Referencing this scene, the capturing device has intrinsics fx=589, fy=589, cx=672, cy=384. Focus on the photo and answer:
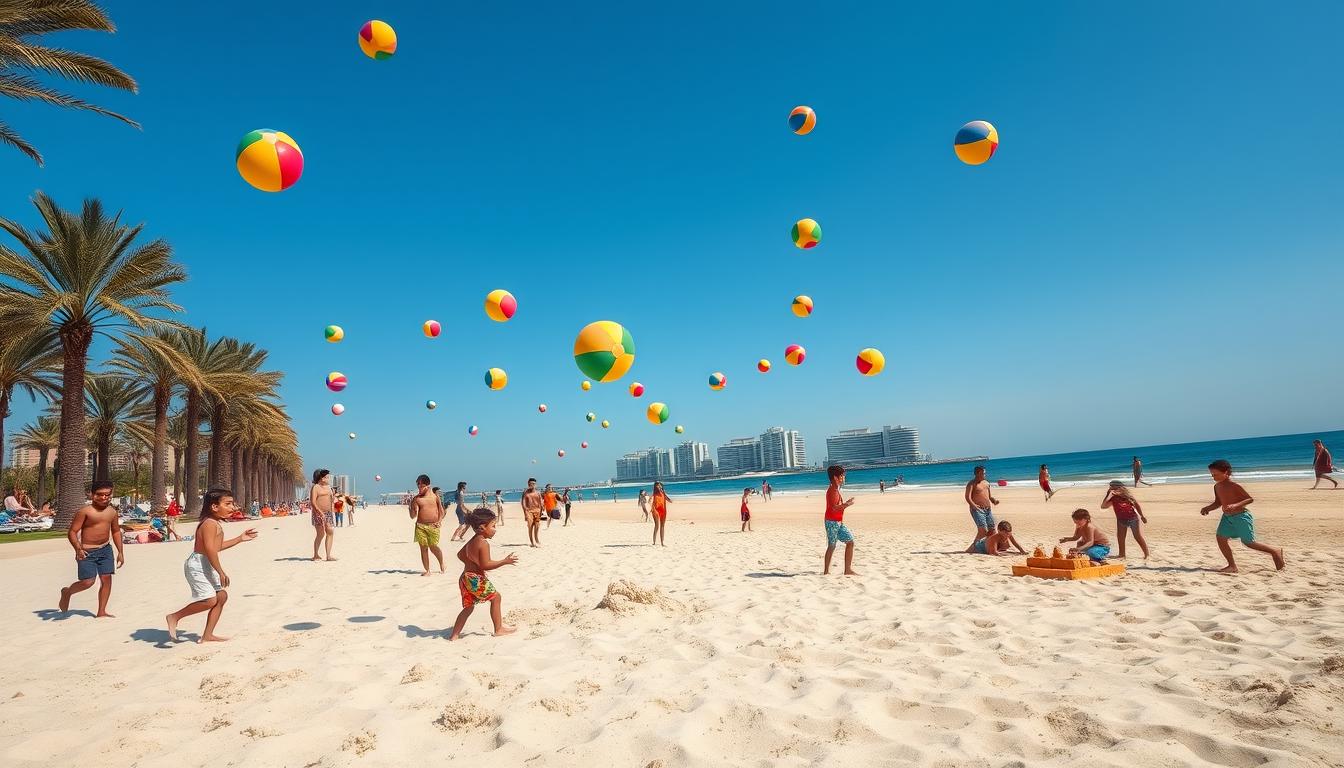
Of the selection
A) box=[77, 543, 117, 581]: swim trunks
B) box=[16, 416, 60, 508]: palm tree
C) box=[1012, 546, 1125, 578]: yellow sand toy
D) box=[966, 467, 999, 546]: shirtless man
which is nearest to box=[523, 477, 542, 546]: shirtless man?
box=[77, 543, 117, 581]: swim trunks

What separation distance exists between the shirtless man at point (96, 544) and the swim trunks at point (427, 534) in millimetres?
3376

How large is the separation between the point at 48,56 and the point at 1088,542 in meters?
18.0

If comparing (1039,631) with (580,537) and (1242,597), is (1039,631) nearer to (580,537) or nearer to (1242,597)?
(1242,597)

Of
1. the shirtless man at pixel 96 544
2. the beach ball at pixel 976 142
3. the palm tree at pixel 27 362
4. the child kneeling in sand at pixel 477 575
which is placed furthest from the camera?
the palm tree at pixel 27 362

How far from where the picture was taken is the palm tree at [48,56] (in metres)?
9.41

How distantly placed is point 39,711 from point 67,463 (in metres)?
17.8

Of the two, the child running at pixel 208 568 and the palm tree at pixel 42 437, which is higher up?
the palm tree at pixel 42 437

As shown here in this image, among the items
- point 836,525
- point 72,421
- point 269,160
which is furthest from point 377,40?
point 72,421

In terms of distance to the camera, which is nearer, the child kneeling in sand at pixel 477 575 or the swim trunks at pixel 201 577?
the child kneeling in sand at pixel 477 575

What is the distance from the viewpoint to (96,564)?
6.46 meters

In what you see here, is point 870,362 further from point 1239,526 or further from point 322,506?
point 322,506

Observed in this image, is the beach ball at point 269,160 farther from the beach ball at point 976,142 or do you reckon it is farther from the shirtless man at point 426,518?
the beach ball at point 976,142

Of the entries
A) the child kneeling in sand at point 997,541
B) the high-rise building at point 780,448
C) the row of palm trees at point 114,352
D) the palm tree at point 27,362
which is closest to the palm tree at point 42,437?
the row of palm trees at point 114,352

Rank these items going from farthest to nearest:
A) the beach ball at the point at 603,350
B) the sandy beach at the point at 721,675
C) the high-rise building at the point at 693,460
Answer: the high-rise building at the point at 693,460, the beach ball at the point at 603,350, the sandy beach at the point at 721,675
